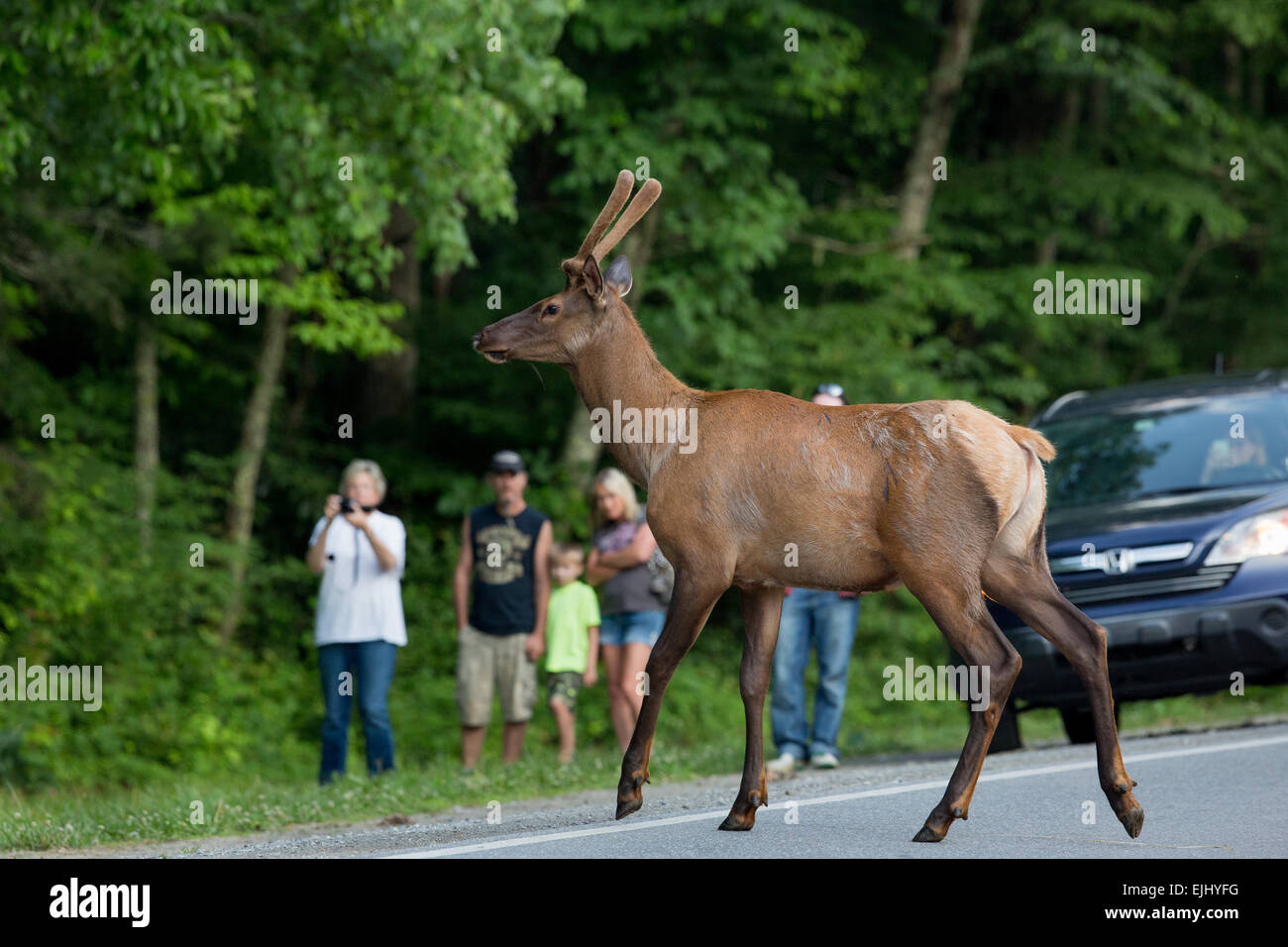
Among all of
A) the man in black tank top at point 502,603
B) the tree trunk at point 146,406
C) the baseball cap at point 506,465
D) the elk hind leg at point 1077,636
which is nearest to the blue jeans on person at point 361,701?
the man in black tank top at point 502,603

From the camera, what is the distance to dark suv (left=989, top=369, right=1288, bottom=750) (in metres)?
9.52

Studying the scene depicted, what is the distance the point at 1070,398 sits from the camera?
11570 millimetres

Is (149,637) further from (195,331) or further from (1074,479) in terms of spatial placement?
(1074,479)

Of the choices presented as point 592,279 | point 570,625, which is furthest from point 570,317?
point 570,625

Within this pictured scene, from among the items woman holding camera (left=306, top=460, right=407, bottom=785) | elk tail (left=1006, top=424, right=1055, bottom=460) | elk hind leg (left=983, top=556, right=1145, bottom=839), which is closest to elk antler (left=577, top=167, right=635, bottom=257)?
elk tail (left=1006, top=424, right=1055, bottom=460)

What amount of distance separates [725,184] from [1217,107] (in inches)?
310

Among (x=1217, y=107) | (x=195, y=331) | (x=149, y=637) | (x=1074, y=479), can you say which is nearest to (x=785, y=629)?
(x=1074, y=479)

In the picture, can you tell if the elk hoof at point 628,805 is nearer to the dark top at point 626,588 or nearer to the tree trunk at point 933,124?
the dark top at point 626,588

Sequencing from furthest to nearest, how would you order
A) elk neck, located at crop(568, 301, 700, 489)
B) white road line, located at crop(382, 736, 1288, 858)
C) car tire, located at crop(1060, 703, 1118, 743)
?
1. car tire, located at crop(1060, 703, 1118, 743)
2. elk neck, located at crop(568, 301, 700, 489)
3. white road line, located at crop(382, 736, 1288, 858)

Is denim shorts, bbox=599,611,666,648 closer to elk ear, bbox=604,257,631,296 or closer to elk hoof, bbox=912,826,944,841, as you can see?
elk ear, bbox=604,257,631,296

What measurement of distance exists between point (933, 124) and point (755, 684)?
53.1 feet

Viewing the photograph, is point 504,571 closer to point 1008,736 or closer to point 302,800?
point 302,800

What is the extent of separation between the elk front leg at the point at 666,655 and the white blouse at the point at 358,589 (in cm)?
390

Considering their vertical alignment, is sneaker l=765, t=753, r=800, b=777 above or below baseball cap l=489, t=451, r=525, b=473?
below
